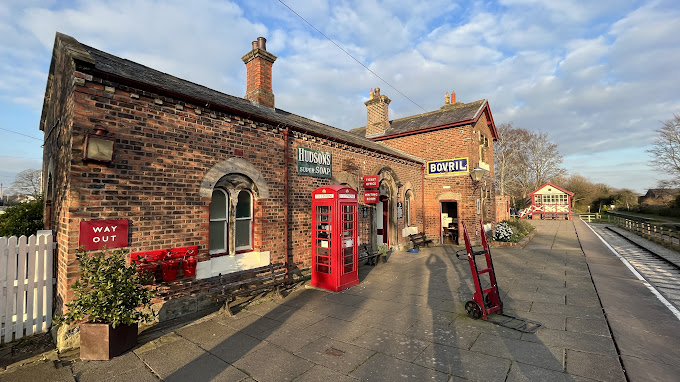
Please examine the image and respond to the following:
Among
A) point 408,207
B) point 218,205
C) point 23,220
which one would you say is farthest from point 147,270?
point 408,207

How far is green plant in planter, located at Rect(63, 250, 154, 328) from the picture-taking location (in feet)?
12.6

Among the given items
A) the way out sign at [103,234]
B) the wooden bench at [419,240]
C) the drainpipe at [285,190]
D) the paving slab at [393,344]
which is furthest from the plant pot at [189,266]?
the wooden bench at [419,240]

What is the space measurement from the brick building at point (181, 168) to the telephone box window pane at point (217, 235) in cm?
2

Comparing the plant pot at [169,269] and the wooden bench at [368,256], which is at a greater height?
the plant pot at [169,269]

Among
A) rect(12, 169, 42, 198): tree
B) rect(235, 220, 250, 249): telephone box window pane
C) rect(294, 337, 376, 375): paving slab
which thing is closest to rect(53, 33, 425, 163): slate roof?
rect(235, 220, 250, 249): telephone box window pane

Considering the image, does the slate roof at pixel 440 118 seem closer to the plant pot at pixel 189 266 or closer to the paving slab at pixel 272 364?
the plant pot at pixel 189 266

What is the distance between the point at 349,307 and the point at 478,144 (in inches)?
489

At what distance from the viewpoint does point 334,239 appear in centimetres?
700

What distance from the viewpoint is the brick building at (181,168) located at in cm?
458

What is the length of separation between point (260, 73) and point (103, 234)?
6649mm

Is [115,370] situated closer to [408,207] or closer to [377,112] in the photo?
[408,207]

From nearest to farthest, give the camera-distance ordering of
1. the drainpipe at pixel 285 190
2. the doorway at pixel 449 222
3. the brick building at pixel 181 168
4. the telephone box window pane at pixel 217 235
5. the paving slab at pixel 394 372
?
the paving slab at pixel 394 372
the brick building at pixel 181 168
the telephone box window pane at pixel 217 235
the drainpipe at pixel 285 190
the doorway at pixel 449 222

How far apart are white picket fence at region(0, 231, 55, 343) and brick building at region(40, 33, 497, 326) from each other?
20 centimetres

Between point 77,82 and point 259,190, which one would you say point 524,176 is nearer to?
point 259,190
